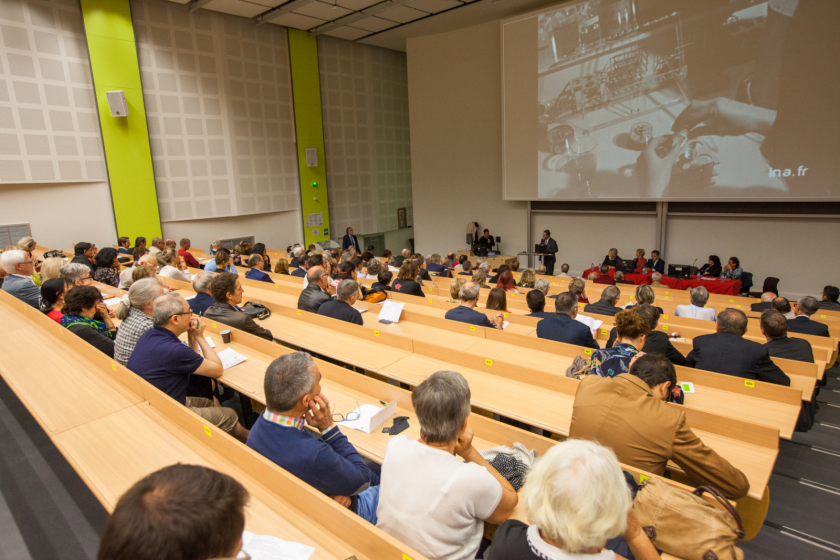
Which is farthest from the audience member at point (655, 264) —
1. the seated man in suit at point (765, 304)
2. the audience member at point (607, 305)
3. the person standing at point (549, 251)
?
the audience member at point (607, 305)

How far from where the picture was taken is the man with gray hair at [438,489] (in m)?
1.65

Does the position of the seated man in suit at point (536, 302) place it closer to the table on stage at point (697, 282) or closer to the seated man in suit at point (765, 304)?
the seated man in suit at point (765, 304)

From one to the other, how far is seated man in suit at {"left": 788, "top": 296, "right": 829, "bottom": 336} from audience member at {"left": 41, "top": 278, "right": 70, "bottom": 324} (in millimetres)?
7026

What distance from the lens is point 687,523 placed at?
5.75 feet

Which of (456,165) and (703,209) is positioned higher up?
(456,165)

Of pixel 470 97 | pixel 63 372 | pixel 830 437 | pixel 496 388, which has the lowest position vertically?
pixel 830 437

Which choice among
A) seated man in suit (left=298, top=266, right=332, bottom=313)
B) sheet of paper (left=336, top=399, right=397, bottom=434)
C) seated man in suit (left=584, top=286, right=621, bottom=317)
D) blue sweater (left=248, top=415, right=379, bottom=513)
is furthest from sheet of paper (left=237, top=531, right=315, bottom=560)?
seated man in suit (left=584, top=286, right=621, bottom=317)

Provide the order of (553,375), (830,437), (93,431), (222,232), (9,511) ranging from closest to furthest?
1. (93,431)
2. (9,511)
3. (553,375)
4. (830,437)
5. (222,232)

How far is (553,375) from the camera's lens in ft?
10.5

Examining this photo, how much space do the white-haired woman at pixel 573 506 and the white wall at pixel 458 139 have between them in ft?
38.5

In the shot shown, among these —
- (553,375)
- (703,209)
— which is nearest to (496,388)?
(553,375)

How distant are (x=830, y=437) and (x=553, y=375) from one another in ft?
8.66

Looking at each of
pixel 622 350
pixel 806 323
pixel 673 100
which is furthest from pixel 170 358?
pixel 673 100

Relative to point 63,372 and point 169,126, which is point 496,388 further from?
point 169,126
